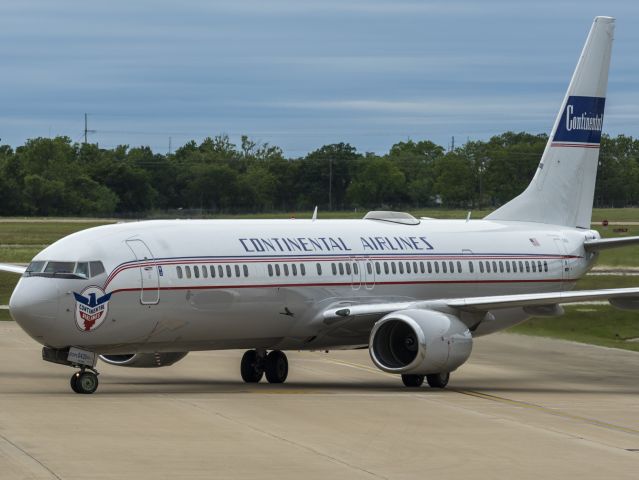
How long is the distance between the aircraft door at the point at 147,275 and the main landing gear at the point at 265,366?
4.84 m

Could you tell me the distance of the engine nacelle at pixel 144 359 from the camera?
115ft

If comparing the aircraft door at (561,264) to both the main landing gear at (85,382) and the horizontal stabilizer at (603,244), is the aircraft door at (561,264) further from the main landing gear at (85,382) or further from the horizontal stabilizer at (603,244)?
the main landing gear at (85,382)

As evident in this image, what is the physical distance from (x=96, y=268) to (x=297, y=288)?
17.6ft

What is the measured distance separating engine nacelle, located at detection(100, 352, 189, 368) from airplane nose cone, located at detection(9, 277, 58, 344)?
4.32 m

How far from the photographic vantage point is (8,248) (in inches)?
3880

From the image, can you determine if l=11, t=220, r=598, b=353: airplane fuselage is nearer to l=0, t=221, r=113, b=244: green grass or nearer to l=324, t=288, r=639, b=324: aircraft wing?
l=324, t=288, r=639, b=324: aircraft wing

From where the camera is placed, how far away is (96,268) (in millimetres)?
31156

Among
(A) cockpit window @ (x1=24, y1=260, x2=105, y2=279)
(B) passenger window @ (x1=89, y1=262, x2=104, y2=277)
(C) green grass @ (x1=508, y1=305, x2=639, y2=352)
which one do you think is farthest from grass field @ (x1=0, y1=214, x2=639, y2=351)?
(A) cockpit window @ (x1=24, y1=260, x2=105, y2=279)

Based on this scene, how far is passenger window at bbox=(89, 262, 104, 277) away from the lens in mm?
31109

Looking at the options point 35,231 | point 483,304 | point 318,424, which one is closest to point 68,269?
point 318,424

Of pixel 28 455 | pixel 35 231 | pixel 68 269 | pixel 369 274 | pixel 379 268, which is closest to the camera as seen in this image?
pixel 28 455

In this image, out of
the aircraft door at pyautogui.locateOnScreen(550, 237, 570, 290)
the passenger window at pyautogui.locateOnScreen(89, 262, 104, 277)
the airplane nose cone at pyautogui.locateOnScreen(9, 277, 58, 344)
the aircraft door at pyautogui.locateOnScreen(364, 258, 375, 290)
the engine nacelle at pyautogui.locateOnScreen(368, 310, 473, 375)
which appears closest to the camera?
the airplane nose cone at pyautogui.locateOnScreen(9, 277, 58, 344)

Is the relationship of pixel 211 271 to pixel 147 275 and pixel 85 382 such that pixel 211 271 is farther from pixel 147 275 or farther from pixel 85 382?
pixel 85 382

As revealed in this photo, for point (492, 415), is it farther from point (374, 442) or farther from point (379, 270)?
point (379, 270)
